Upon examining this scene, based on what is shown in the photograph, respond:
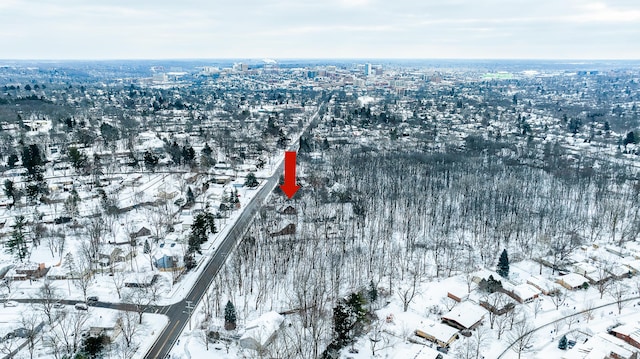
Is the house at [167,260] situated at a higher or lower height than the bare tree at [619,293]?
higher

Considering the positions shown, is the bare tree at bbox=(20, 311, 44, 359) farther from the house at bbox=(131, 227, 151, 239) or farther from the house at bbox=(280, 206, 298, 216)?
the house at bbox=(280, 206, 298, 216)

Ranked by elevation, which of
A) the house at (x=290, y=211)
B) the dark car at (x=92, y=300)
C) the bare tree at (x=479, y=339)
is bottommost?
the bare tree at (x=479, y=339)

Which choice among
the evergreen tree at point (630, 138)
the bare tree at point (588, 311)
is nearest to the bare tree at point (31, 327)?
the bare tree at point (588, 311)

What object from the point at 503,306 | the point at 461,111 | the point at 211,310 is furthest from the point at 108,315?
the point at 461,111

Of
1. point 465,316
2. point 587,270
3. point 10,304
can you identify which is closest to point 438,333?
point 465,316

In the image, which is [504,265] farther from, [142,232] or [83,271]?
[83,271]

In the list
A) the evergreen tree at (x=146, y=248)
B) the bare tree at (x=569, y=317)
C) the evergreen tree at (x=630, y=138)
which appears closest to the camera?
the bare tree at (x=569, y=317)

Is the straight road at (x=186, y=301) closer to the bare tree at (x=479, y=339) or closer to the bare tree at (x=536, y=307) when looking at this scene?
the bare tree at (x=479, y=339)
